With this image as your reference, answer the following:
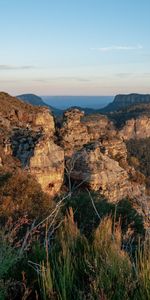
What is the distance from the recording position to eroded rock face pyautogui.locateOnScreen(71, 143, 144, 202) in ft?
84.8

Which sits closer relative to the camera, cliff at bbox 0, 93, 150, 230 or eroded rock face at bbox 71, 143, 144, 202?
cliff at bbox 0, 93, 150, 230

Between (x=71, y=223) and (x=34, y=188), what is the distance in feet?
20.4

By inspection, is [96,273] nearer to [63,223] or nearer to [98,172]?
[63,223]

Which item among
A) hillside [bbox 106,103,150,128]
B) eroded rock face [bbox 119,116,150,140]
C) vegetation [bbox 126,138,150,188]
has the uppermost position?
hillside [bbox 106,103,150,128]

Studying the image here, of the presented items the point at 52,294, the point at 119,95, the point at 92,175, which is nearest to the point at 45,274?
the point at 52,294

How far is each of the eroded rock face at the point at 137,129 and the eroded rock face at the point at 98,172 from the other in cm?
4390

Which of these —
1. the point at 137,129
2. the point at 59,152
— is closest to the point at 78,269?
the point at 59,152

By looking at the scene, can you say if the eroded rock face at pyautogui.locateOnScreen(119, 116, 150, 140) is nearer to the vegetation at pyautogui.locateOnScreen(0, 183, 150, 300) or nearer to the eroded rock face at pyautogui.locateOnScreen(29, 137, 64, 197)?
the eroded rock face at pyautogui.locateOnScreen(29, 137, 64, 197)

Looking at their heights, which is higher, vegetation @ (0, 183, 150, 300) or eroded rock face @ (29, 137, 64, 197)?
vegetation @ (0, 183, 150, 300)

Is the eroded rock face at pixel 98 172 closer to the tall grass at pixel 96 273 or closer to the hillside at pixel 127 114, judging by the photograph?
the tall grass at pixel 96 273

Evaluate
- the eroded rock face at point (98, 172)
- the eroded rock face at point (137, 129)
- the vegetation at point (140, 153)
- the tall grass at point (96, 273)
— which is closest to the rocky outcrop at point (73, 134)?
the eroded rock face at point (98, 172)

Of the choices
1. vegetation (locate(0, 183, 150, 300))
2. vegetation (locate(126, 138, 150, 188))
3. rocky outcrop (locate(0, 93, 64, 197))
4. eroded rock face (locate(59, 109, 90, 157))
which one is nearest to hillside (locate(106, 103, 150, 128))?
vegetation (locate(126, 138, 150, 188))

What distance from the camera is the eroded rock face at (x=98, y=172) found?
25859 mm

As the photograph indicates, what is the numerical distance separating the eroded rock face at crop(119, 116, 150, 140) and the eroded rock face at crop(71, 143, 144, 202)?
1728 inches
